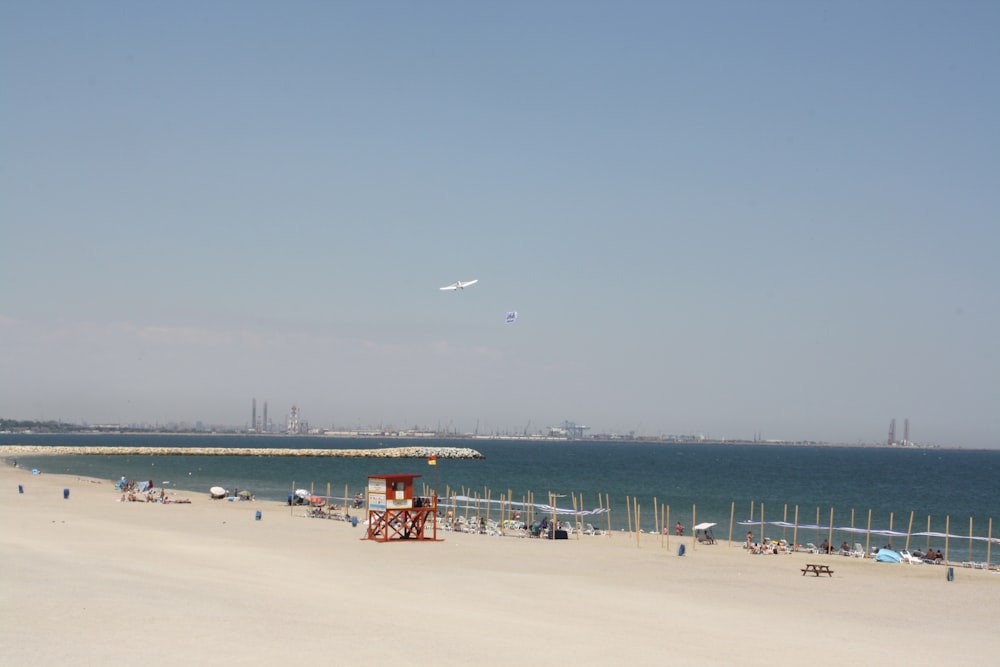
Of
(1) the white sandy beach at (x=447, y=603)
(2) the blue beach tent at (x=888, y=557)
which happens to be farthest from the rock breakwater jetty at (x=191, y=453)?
(1) the white sandy beach at (x=447, y=603)

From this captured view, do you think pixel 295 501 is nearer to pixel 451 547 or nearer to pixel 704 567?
pixel 451 547

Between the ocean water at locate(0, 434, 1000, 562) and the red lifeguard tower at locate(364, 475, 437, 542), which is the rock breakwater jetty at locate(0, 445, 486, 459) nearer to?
the ocean water at locate(0, 434, 1000, 562)

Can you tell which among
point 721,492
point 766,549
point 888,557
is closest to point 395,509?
point 766,549

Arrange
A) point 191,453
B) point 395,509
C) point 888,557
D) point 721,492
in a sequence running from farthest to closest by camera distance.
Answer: point 191,453 < point 721,492 < point 888,557 < point 395,509

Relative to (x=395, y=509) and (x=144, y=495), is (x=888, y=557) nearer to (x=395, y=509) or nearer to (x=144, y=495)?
(x=395, y=509)

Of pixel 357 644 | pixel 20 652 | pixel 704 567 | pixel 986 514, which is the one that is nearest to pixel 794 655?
pixel 357 644

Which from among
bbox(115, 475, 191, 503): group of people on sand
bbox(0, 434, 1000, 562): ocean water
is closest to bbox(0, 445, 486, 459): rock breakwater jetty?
bbox(0, 434, 1000, 562): ocean water
